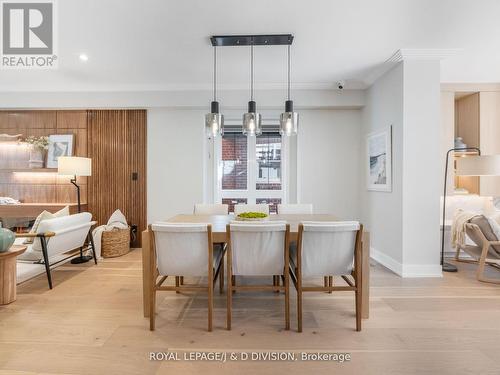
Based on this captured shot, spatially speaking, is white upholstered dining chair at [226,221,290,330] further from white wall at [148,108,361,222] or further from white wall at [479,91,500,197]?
white wall at [479,91,500,197]

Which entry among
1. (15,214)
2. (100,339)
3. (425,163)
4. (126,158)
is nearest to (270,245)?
(100,339)

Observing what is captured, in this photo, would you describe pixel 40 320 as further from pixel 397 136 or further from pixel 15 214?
pixel 397 136

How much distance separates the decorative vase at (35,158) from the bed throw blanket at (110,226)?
60.9 inches

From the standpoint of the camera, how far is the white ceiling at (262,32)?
2.56 meters

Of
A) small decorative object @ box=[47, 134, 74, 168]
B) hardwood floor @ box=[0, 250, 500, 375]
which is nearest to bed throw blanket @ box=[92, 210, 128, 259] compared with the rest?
hardwood floor @ box=[0, 250, 500, 375]

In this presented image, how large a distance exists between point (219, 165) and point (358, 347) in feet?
11.9

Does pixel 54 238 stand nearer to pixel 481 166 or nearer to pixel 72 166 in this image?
pixel 72 166

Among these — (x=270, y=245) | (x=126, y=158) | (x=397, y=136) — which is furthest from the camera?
(x=126, y=158)

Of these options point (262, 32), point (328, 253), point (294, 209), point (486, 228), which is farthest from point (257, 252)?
point (486, 228)

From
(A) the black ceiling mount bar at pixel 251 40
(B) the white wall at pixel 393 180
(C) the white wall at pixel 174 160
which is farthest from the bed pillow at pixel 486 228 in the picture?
(C) the white wall at pixel 174 160

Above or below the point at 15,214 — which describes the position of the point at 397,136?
above

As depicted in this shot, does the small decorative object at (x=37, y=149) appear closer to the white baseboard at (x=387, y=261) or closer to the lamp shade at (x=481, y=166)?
the white baseboard at (x=387, y=261)

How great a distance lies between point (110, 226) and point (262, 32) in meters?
3.49

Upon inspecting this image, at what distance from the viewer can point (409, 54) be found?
342 centimetres
